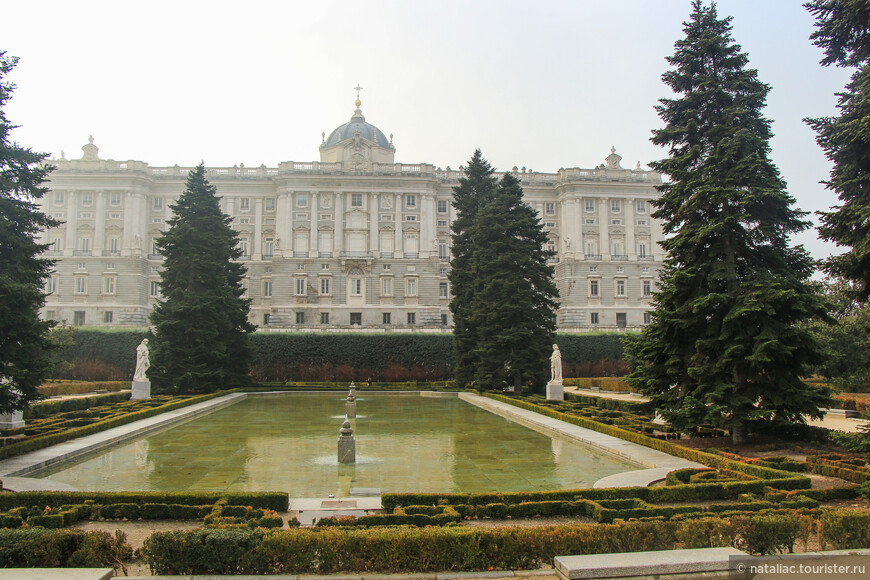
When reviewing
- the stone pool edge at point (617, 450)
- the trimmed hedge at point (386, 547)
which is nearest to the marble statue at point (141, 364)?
the stone pool edge at point (617, 450)

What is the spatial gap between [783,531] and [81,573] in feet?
22.3

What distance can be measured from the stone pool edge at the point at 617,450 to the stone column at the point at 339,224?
4796 cm

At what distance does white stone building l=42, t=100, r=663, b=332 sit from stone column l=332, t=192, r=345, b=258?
12cm

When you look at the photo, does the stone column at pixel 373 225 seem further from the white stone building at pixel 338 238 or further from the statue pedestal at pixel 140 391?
the statue pedestal at pixel 140 391

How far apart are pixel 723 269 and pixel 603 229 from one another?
60.8m

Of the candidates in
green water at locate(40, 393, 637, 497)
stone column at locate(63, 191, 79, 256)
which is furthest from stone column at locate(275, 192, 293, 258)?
green water at locate(40, 393, 637, 497)

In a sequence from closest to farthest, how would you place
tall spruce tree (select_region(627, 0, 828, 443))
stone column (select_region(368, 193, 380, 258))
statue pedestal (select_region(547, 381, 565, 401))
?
tall spruce tree (select_region(627, 0, 828, 443)) → statue pedestal (select_region(547, 381, 565, 401)) → stone column (select_region(368, 193, 380, 258))

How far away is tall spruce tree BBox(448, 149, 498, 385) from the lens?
118 feet

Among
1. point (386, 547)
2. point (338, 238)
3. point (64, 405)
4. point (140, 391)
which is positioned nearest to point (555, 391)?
point (140, 391)

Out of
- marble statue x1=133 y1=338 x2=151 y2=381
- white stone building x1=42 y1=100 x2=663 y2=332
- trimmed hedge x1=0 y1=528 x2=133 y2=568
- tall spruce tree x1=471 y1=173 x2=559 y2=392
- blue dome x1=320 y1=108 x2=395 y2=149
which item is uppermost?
blue dome x1=320 y1=108 x2=395 y2=149

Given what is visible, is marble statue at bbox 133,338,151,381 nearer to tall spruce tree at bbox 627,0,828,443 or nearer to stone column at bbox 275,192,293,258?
tall spruce tree at bbox 627,0,828,443

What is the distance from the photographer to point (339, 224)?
7019 cm

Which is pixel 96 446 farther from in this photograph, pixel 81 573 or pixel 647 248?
pixel 647 248

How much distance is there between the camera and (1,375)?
13.0 metres
